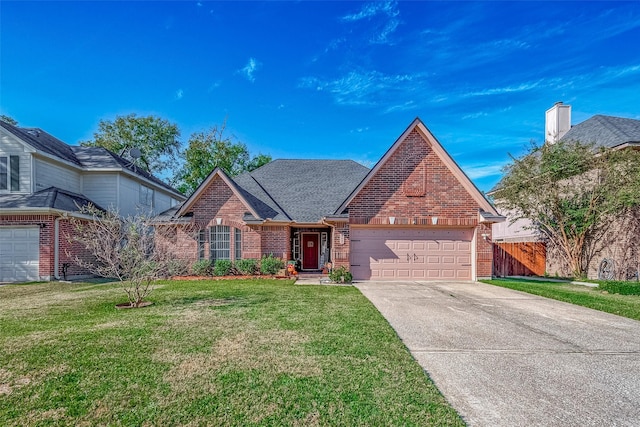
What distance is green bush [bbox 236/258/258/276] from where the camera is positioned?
14.2 meters

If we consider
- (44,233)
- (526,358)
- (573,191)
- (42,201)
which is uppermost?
(573,191)

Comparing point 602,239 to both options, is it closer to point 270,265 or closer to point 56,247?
point 270,265

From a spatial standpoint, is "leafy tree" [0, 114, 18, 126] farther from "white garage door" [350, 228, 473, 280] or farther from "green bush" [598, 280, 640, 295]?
"green bush" [598, 280, 640, 295]

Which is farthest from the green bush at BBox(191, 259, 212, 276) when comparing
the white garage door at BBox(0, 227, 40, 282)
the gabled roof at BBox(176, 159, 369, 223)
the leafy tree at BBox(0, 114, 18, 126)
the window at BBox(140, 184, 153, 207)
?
the leafy tree at BBox(0, 114, 18, 126)

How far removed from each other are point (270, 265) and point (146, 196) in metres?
12.1

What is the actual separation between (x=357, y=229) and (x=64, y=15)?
557 inches

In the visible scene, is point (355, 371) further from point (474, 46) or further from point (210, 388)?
point (474, 46)

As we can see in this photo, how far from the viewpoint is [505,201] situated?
16.3 metres

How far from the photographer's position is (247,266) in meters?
14.2

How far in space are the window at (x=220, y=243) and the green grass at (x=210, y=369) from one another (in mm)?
6813

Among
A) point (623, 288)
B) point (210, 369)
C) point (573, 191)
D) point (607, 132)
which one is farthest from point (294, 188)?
point (607, 132)

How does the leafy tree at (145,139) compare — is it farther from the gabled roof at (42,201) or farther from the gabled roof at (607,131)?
the gabled roof at (607,131)

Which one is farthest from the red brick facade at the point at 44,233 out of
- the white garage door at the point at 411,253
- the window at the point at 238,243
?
the white garage door at the point at 411,253

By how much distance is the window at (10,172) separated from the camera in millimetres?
14703
